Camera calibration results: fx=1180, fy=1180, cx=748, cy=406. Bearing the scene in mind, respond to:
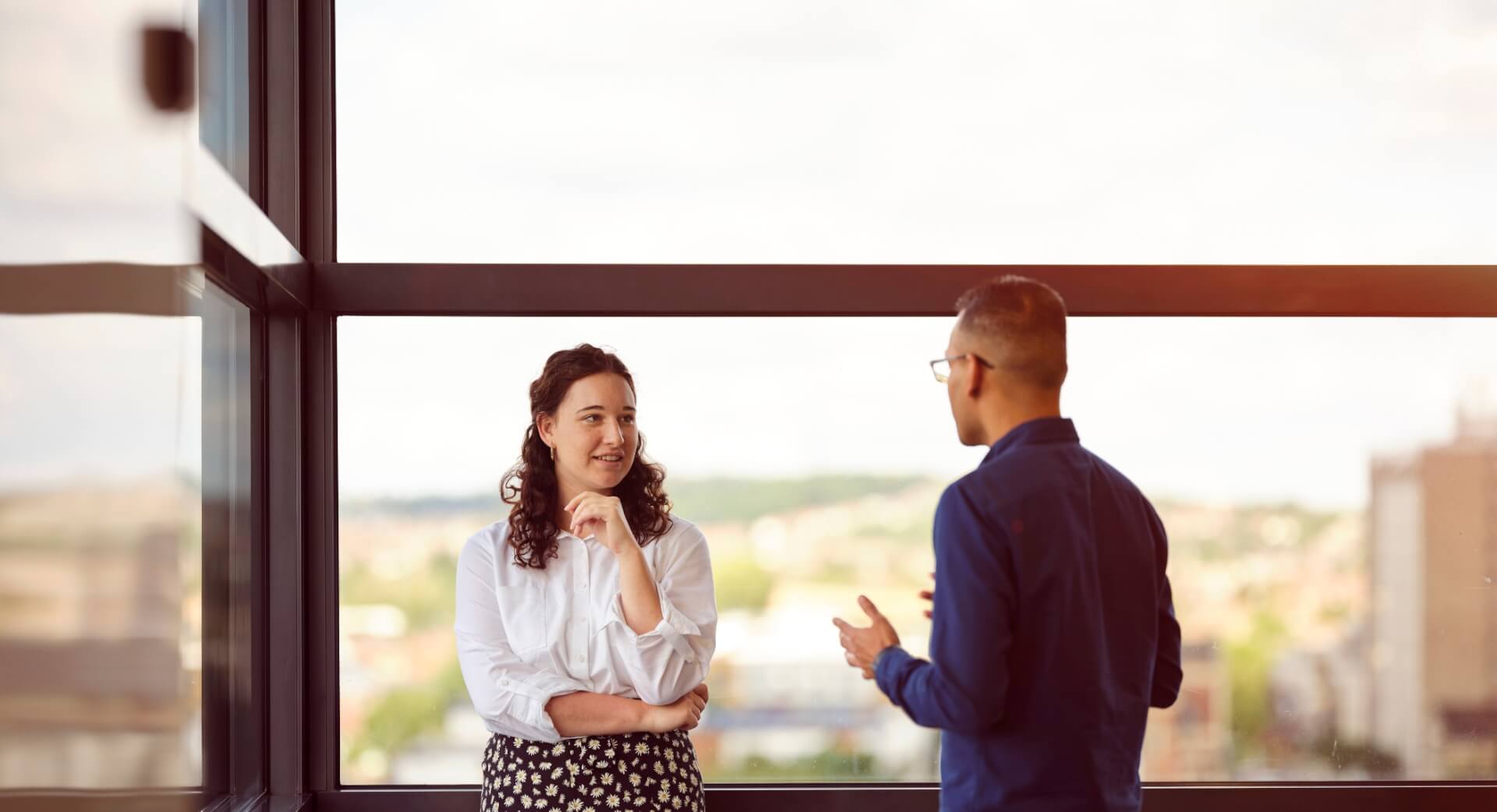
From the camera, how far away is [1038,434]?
1829mm

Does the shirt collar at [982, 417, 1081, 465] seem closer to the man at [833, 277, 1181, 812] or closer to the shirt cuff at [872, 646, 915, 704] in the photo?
the man at [833, 277, 1181, 812]

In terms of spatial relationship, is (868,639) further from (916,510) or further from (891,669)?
(916,510)

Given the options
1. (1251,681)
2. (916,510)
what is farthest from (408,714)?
(1251,681)

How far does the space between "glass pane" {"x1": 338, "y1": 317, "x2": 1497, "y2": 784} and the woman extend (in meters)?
0.50

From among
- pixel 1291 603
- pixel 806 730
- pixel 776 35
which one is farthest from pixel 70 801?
pixel 1291 603

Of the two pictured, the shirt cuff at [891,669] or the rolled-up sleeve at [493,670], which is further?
the rolled-up sleeve at [493,670]

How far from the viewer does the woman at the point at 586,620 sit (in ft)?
7.63

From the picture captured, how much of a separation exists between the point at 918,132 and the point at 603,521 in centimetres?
139

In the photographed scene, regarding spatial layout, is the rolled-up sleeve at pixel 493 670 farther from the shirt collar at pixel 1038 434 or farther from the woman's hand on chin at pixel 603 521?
the shirt collar at pixel 1038 434

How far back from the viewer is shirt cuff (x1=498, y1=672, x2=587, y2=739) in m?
2.30

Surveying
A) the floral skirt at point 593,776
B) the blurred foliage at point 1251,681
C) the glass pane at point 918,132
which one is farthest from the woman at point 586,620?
the blurred foliage at point 1251,681

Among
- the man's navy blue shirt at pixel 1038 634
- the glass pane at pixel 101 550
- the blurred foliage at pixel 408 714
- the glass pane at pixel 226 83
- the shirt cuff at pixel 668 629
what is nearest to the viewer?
the glass pane at pixel 101 550

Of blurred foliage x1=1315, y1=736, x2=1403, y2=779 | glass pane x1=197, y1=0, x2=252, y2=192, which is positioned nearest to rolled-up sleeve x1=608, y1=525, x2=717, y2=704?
glass pane x1=197, y1=0, x2=252, y2=192

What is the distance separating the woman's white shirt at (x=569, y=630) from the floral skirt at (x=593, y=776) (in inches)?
2.1
